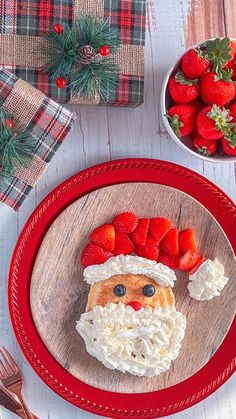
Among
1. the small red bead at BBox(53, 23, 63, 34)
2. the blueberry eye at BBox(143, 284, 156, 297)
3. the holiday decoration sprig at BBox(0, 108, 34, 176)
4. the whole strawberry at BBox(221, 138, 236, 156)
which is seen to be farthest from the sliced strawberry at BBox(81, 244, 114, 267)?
the small red bead at BBox(53, 23, 63, 34)

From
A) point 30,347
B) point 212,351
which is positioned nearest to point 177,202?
point 212,351

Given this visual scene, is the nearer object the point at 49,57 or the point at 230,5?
the point at 49,57

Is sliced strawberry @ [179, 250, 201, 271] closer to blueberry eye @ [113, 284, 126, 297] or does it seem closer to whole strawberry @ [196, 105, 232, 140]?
blueberry eye @ [113, 284, 126, 297]

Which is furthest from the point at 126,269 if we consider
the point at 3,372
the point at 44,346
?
the point at 3,372

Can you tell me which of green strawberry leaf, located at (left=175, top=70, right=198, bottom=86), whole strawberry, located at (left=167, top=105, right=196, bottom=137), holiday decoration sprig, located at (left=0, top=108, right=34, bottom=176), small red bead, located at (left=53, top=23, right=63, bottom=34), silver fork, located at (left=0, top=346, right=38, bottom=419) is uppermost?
small red bead, located at (left=53, top=23, right=63, bottom=34)

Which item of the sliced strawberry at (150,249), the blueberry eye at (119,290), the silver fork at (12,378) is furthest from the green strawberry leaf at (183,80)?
the silver fork at (12,378)

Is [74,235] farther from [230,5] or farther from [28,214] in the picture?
[230,5]
